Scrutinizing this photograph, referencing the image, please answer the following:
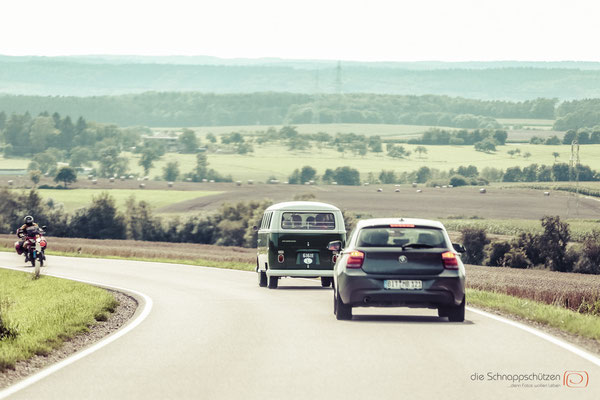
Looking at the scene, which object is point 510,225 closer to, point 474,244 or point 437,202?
point 474,244

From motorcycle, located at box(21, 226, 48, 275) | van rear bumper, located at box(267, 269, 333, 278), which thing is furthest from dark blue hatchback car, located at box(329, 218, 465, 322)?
motorcycle, located at box(21, 226, 48, 275)

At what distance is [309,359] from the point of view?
12164mm

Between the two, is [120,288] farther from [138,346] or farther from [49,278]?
[138,346]

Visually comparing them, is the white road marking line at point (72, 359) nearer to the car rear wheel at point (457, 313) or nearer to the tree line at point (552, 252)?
the car rear wheel at point (457, 313)

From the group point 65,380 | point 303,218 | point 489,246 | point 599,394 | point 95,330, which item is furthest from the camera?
point 489,246

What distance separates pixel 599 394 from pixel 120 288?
1829cm

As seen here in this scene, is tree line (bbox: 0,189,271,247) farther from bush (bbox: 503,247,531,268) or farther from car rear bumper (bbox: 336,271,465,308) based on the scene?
car rear bumper (bbox: 336,271,465,308)

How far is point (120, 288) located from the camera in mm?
26562

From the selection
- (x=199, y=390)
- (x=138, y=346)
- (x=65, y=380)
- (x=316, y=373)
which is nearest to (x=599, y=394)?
(x=316, y=373)

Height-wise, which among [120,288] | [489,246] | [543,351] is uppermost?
[543,351]

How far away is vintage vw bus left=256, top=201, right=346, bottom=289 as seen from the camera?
Result: 25.4 meters

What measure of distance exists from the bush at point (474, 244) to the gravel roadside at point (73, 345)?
186 feet

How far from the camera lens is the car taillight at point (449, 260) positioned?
54.0 feet

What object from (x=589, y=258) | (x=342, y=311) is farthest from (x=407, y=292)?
(x=589, y=258)
